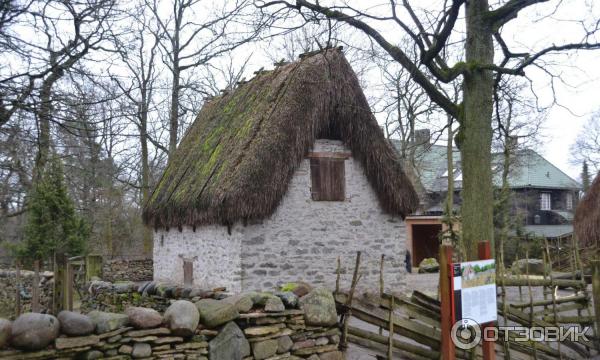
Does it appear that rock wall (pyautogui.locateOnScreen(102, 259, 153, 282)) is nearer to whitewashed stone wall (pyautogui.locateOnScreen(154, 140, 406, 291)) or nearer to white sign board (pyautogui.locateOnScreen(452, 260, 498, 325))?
whitewashed stone wall (pyautogui.locateOnScreen(154, 140, 406, 291))

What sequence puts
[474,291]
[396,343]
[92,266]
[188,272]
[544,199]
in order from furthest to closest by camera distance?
[544,199], [92,266], [188,272], [396,343], [474,291]

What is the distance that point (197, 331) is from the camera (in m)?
6.07

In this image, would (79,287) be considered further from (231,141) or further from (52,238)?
(231,141)

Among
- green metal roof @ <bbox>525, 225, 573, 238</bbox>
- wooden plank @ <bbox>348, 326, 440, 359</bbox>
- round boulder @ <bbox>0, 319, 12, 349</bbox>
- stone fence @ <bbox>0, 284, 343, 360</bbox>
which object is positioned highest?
round boulder @ <bbox>0, 319, 12, 349</bbox>

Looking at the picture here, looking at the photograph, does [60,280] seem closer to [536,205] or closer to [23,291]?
[23,291]

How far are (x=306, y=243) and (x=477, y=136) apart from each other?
4.92 metres

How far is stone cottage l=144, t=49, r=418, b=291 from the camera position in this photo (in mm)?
11789

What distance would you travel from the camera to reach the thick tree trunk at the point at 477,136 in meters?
8.67

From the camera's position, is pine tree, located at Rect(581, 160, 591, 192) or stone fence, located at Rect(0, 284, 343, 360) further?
pine tree, located at Rect(581, 160, 591, 192)

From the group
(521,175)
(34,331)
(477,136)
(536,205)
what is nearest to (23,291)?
(34,331)

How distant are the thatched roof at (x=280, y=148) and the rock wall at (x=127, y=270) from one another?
222 inches

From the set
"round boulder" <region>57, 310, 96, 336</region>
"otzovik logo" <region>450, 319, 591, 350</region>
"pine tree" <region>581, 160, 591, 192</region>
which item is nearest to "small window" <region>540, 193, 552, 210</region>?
"pine tree" <region>581, 160, 591, 192</region>

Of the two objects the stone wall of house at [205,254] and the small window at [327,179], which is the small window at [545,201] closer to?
the small window at [327,179]

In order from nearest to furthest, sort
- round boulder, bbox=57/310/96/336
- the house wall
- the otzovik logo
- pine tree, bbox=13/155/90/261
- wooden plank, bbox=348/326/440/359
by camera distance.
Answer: round boulder, bbox=57/310/96/336, the otzovik logo, wooden plank, bbox=348/326/440/359, pine tree, bbox=13/155/90/261, the house wall
